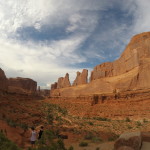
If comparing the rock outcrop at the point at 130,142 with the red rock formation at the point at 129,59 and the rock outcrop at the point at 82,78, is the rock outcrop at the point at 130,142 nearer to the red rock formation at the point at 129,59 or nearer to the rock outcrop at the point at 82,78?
the red rock formation at the point at 129,59

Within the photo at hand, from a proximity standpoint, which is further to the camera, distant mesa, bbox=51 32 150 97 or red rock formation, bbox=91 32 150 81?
red rock formation, bbox=91 32 150 81

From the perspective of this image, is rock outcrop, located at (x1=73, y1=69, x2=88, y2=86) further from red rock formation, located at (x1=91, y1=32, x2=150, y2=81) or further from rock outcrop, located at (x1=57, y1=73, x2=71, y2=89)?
rock outcrop, located at (x1=57, y1=73, x2=71, y2=89)

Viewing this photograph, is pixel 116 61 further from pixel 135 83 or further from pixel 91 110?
pixel 91 110

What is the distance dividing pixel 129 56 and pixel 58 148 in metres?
44.3

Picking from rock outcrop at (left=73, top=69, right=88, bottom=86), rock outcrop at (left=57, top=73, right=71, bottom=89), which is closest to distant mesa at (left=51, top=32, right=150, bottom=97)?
rock outcrop at (left=73, top=69, right=88, bottom=86)

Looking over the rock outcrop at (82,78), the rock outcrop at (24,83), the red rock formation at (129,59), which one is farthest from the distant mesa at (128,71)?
the rock outcrop at (24,83)

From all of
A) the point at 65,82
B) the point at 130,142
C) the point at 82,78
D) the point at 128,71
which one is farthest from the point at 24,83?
the point at 130,142

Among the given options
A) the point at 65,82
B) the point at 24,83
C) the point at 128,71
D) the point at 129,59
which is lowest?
the point at 128,71

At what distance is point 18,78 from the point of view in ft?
339

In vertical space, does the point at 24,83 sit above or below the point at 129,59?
below

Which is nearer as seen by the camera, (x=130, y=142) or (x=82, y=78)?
(x=130, y=142)

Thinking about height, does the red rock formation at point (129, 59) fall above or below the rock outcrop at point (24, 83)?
above

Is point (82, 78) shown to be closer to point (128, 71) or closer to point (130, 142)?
point (128, 71)

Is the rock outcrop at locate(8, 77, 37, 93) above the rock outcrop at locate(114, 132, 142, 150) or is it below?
above
